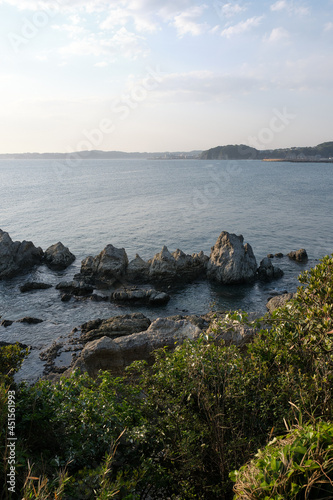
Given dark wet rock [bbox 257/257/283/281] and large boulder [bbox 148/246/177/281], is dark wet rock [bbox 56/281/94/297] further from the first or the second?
dark wet rock [bbox 257/257/283/281]

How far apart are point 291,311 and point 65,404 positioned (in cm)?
488

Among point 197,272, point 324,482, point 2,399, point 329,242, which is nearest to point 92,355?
point 2,399

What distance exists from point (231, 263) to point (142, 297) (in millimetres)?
9530

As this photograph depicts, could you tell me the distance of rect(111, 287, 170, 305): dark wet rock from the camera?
28.1m

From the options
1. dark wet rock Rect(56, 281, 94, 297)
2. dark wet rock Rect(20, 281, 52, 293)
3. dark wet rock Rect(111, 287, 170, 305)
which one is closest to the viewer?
dark wet rock Rect(111, 287, 170, 305)

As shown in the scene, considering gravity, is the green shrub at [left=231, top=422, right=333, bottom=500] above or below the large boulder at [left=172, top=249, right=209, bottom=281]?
above

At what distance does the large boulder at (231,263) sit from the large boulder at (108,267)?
8.55 meters

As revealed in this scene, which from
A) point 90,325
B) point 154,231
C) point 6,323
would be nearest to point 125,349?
point 90,325

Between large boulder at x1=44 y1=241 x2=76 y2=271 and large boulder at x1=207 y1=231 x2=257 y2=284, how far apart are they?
16.2 meters

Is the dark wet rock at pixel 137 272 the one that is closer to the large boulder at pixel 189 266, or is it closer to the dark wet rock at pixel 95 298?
the large boulder at pixel 189 266

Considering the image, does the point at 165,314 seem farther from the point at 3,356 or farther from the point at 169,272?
the point at 3,356

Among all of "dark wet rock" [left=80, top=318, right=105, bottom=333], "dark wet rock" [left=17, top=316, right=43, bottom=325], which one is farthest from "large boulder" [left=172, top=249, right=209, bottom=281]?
"dark wet rock" [left=17, top=316, right=43, bottom=325]

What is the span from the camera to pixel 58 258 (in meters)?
38.4

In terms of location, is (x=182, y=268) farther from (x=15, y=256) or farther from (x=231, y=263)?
(x=15, y=256)
